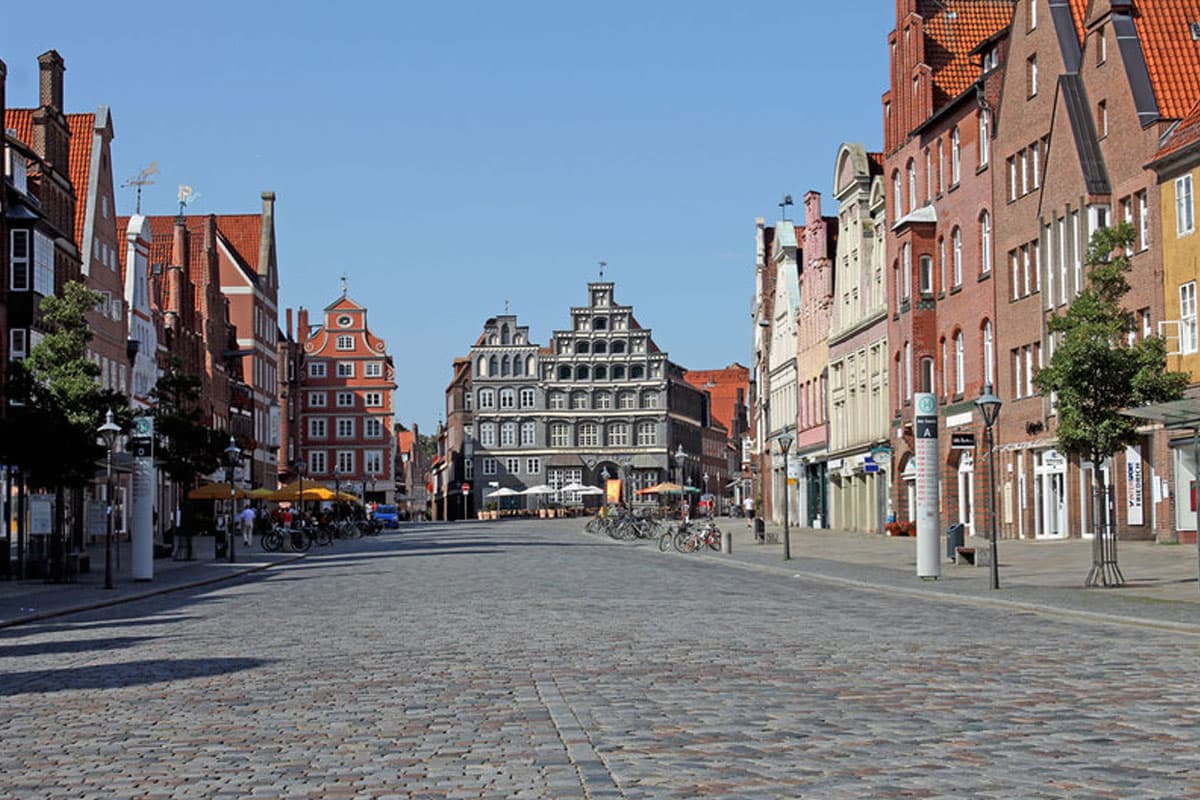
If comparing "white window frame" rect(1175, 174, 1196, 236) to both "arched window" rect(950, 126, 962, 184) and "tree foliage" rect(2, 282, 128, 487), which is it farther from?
"tree foliage" rect(2, 282, 128, 487)

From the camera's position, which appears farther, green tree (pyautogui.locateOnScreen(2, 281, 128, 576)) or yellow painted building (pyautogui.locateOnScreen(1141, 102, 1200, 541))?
yellow painted building (pyautogui.locateOnScreen(1141, 102, 1200, 541))

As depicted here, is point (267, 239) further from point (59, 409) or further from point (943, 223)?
point (59, 409)

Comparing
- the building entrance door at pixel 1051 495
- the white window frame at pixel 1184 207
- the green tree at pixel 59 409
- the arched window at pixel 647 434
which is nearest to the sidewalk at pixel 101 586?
the green tree at pixel 59 409

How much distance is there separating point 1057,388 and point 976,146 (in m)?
30.1

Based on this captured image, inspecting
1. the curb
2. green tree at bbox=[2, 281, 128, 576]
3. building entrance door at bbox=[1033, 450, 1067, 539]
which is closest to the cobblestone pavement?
the curb

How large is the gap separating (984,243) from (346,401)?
336ft

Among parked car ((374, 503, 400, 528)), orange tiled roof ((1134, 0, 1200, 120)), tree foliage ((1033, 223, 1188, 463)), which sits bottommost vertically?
parked car ((374, 503, 400, 528))

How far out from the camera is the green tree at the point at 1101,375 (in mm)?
29484

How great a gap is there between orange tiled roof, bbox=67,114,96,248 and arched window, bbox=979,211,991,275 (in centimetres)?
3553

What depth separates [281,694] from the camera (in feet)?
48.5

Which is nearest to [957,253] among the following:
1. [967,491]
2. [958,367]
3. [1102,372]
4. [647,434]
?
[958,367]

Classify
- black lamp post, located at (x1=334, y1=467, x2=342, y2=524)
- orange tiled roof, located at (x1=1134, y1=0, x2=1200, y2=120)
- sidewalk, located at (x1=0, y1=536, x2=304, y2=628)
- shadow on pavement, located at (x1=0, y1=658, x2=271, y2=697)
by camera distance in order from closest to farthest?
shadow on pavement, located at (x1=0, y1=658, x2=271, y2=697) < sidewalk, located at (x1=0, y1=536, x2=304, y2=628) < orange tiled roof, located at (x1=1134, y1=0, x2=1200, y2=120) < black lamp post, located at (x1=334, y1=467, x2=342, y2=524)

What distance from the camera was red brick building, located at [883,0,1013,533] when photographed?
58562 millimetres

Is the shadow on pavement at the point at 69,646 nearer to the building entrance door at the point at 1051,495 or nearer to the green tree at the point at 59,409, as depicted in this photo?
the green tree at the point at 59,409
